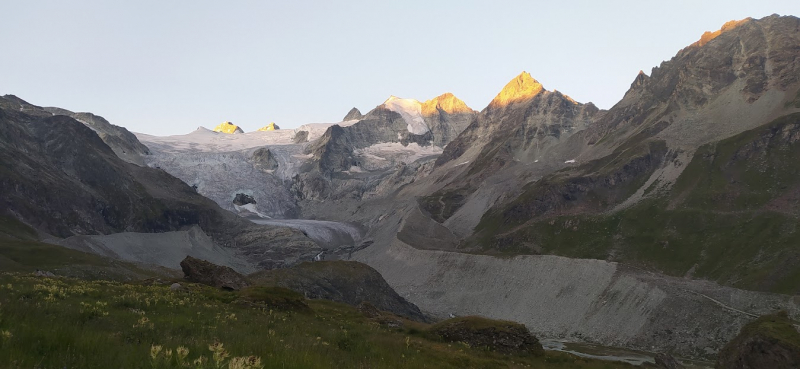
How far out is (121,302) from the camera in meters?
24.4

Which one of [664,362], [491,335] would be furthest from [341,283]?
[491,335]

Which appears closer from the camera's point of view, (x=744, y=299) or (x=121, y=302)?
(x=121, y=302)

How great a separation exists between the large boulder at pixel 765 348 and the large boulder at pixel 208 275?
190ft

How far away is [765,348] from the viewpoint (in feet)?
191

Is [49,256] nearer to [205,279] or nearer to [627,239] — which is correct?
[205,279]

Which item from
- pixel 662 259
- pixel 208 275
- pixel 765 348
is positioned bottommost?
pixel 662 259

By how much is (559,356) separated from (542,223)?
145m

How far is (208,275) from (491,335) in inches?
1280

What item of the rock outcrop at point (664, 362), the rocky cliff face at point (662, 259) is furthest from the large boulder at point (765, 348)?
the rocky cliff face at point (662, 259)

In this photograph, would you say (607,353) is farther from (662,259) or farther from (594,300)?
(662,259)

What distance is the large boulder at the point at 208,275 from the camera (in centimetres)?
5759

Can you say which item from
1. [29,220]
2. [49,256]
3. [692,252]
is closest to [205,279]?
[49,256]

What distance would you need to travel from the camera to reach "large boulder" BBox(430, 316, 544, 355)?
4309 centimetres

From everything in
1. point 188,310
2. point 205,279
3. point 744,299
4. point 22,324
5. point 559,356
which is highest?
point 22,324
